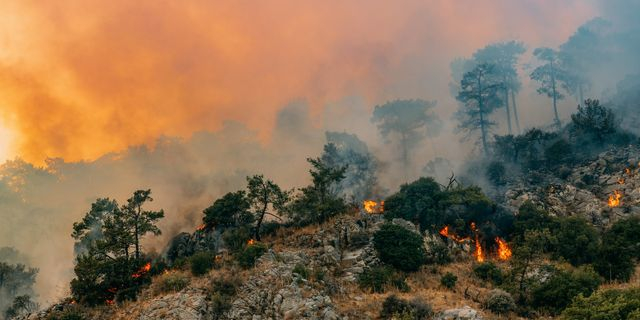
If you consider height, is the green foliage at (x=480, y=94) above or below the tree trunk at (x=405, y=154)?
above

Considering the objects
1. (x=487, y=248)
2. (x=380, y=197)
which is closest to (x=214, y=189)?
(x=380, y=197)

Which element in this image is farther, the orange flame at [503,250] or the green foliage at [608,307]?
the orange flame at [503,250]

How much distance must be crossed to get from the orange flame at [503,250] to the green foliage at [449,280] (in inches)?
506

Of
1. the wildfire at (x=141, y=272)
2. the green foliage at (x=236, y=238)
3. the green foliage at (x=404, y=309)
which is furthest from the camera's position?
the green foliage at (x=236, y=238)

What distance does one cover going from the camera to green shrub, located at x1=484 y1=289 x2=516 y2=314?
32.7 m

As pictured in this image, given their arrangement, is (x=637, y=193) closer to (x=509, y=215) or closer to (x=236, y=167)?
(x=509, y=215)

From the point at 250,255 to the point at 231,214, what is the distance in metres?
15.3

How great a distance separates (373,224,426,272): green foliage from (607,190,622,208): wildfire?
27.3 metres

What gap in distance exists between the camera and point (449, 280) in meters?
38.9

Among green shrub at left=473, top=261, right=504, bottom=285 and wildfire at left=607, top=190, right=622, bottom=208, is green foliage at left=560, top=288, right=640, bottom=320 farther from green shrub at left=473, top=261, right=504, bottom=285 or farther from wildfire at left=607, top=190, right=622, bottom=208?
wildfire at left=607, top=190, right=622, bottom=208

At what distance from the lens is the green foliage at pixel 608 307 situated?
74.6 ft

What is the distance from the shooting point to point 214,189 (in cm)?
9425

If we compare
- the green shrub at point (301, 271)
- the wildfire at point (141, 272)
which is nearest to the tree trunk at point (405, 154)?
the green shrub at point (301, 271)

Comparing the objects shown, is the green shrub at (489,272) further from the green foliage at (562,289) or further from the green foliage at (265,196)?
the green foliage at (265,196)
